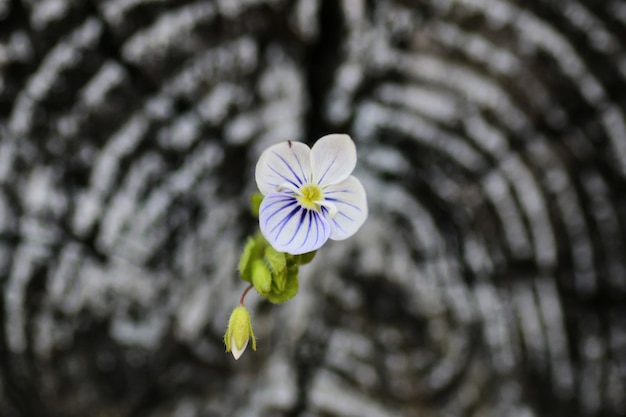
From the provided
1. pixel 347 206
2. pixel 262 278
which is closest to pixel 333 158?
pixel 347 206

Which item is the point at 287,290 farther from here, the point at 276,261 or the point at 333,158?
the point at 333,158

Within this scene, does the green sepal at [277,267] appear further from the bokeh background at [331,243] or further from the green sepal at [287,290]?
the bokeh background at [331,243]

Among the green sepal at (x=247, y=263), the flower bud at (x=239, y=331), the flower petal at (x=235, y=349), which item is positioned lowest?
the flower petal at (x=235, y=349)

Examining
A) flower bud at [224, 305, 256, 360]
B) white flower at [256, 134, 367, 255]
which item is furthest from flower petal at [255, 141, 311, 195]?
flower bud at [224, 305, 256, 360]

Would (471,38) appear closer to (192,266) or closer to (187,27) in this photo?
(187,27)

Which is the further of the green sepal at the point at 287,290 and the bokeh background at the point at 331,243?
the bokeh background at the point at 331,243

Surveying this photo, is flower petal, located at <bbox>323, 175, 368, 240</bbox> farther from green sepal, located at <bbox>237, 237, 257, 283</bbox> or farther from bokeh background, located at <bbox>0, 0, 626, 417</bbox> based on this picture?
bokeh background, located at <bbox>0, 0, 626, 417</bbox>

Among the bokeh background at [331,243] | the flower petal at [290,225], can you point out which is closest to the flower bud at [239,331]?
the flower petal at [290,225]
